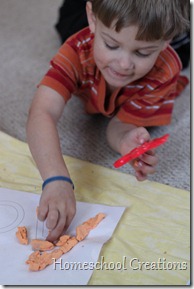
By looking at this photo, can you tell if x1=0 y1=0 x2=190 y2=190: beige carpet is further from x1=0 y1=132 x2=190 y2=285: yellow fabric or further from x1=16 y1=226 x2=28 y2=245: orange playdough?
x1=16 y1=226 x2=28 y2=245: orange playdough

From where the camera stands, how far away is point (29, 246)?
2.00 ft

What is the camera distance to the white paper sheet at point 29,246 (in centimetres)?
56

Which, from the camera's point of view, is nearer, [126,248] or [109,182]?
[126,248]

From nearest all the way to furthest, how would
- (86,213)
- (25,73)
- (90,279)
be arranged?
(90,279), (86,213), (25,73)

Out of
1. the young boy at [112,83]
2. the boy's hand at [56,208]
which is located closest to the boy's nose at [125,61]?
the young boy at [112,83]

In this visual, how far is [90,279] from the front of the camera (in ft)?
1.87

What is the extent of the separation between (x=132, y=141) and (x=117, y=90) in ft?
0.45

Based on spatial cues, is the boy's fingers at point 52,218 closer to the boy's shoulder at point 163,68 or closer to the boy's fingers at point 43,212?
the boy's fingers at point 43,212

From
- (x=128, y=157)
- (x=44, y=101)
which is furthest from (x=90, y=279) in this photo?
(x=44, y=101)

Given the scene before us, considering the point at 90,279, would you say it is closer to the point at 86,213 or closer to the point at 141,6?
the point at 86,213

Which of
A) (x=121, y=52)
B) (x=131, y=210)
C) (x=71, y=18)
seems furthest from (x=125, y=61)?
(x=71, y=18)

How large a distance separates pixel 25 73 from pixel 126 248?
0.59m

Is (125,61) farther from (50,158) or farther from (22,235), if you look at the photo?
(22,235)

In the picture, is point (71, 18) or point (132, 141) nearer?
point (132, 141)
